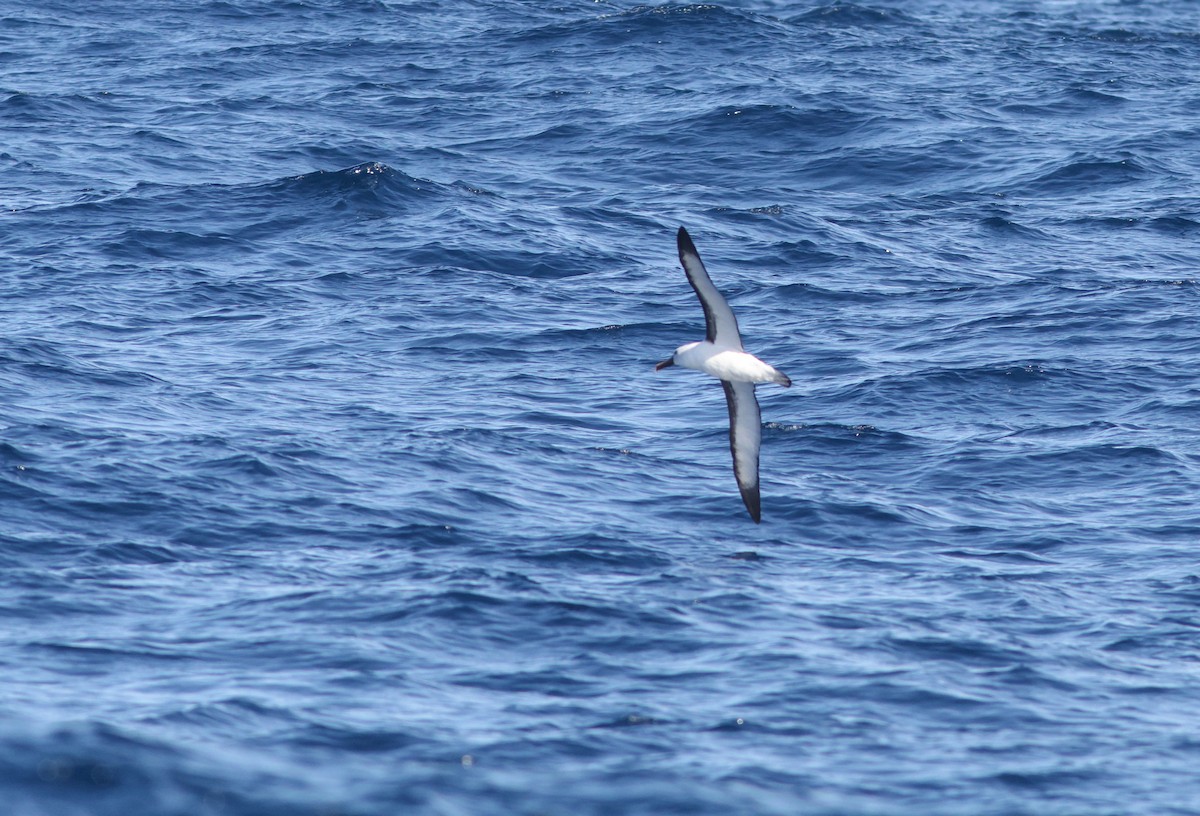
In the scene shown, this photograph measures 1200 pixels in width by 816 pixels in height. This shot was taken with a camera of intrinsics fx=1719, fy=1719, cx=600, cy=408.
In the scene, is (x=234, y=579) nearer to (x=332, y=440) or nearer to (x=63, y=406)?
Result: (x=332, y=440)

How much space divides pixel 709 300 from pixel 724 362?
0.89 m

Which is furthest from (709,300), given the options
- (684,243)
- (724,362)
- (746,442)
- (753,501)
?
(753,501)

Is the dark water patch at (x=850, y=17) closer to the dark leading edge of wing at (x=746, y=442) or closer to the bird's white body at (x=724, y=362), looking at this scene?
the dark leading edge of wing at (x=746, y=442)

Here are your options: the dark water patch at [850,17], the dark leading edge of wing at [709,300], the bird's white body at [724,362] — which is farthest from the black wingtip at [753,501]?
the dark water patch at [850,17]

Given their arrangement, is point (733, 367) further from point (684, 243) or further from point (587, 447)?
point (587, 447)

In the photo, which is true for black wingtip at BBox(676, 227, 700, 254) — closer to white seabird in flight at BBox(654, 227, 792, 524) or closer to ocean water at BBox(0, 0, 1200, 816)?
white seabird in flight at BBox(654, 227, 792, 524)

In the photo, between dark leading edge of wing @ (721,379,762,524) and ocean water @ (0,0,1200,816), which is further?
dark leading edge of wing @ (721,379,762,524)

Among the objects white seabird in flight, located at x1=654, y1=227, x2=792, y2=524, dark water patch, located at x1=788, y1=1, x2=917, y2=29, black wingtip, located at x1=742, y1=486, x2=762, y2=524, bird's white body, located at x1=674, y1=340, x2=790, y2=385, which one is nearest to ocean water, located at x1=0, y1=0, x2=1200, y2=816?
black wingtip, located at x1=742, y1=486, x2=762, y2=524

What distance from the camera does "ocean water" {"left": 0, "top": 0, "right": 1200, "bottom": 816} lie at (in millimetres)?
15555

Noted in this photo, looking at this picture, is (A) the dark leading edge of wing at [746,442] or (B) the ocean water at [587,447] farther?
(A) the dark leading edge of wing at [746,442]

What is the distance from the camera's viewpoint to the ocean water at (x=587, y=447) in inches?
612

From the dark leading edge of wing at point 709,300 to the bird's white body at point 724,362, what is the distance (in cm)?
13

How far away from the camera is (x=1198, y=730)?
53.9ft


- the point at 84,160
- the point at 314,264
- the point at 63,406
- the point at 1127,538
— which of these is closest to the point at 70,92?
the point at 84,160
